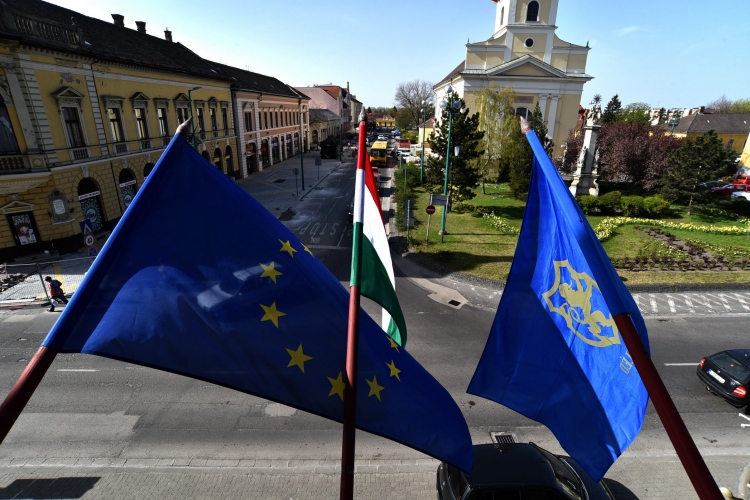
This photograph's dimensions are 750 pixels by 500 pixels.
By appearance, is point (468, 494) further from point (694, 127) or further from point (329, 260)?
point (694, 127)

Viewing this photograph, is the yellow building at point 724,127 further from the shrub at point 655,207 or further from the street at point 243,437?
the street at point 243,437

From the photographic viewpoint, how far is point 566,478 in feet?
19.5

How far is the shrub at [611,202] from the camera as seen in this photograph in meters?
25.1

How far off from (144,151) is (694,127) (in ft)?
240

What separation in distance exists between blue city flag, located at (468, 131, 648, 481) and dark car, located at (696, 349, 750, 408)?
8076mm

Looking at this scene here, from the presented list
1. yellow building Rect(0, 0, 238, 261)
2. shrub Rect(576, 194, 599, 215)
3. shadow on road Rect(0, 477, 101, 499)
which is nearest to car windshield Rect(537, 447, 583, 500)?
shadow on road Rect(0, 477, 101, 499)

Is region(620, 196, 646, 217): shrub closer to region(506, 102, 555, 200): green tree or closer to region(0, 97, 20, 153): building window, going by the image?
region(506, 102, 555, 200): green tree

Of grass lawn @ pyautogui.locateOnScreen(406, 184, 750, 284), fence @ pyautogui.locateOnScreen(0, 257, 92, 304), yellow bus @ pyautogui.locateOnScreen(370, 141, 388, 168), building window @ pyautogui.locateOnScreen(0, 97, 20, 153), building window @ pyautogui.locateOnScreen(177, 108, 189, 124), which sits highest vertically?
building window @ pyautogui.locateOnScreen(177, 108, 189, 124)

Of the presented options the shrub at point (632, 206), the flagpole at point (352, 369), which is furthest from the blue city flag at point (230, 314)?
the shrub at point (632, 206)

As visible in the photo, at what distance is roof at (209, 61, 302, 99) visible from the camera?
38031mm

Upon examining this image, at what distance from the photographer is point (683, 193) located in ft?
81.7

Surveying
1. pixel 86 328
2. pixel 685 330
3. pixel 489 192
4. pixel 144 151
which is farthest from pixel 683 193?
pixel 144 151

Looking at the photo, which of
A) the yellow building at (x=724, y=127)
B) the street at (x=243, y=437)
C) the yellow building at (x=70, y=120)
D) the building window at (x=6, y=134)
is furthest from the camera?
Answer: the yellow building at (x=724, y=127)

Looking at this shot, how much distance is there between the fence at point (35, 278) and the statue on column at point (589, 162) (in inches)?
1203
